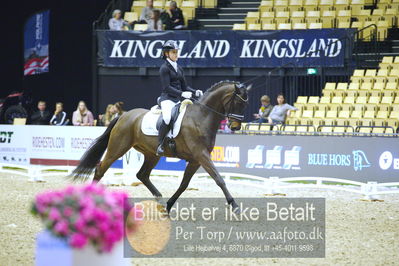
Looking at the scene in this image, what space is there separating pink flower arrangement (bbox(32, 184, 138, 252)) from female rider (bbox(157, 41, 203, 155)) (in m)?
6.29

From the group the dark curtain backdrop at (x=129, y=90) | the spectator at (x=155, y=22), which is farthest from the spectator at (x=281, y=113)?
the spectator at (x=155, y=22)

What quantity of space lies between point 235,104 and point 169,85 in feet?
3.32

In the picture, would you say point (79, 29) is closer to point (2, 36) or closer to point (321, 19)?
point (2, 36)

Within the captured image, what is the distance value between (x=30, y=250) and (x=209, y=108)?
3821 mm

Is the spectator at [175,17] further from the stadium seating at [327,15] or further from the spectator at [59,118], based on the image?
the spectator at [59,118]

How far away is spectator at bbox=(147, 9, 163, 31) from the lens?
22109 mm

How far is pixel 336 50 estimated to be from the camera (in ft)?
66.2

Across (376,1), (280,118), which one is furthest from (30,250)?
(376,1)

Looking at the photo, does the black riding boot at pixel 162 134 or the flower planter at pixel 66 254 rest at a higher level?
the black riding boot at pixel 162 134

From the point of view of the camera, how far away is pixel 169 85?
11.0 m

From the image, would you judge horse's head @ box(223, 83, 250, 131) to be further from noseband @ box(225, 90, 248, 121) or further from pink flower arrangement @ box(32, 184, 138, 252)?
→ pink flower arrangement @ box(32, 184, 138, 252)

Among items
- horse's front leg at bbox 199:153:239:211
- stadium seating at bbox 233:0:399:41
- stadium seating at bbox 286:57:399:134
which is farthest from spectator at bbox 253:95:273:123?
horse's front leg at bbox 199:153:239:211

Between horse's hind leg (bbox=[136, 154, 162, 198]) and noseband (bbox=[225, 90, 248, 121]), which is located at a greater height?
noseband (bbox=[225, 90, 248, 121])

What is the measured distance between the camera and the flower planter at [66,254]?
4746 millimetres
